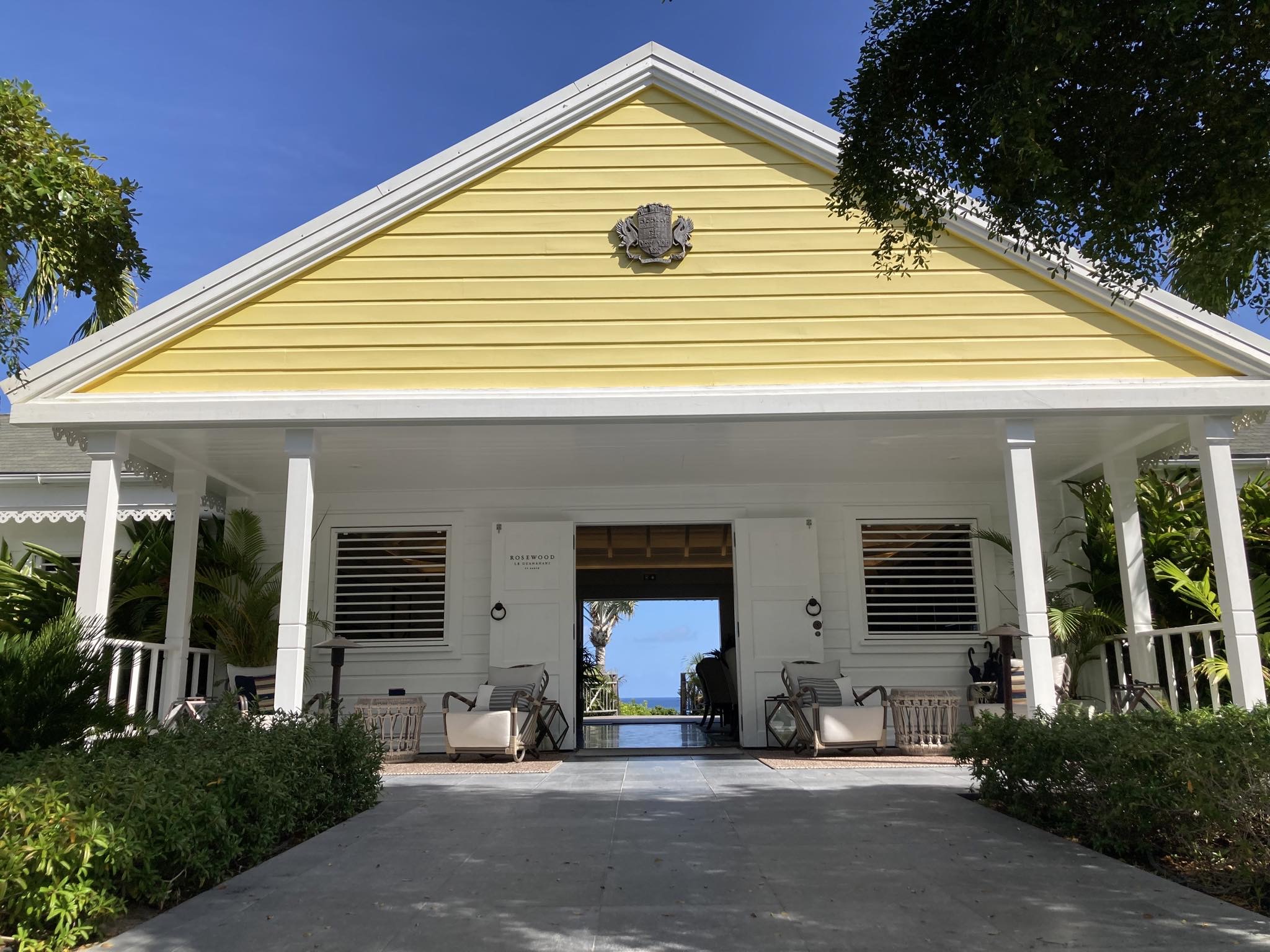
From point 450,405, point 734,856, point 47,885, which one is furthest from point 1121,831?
point 450,405

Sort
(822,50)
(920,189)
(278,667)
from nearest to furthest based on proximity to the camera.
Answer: (920,189) < (822,50) < (278,667)

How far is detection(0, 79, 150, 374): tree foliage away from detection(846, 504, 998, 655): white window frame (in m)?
7.31

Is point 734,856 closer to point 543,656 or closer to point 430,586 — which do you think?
point 543,656

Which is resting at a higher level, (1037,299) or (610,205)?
(610,205)

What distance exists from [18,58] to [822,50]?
435cm

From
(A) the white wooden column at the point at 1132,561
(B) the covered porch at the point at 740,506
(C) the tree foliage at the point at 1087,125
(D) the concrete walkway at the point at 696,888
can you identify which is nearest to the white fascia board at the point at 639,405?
(B) the covered porch at the point at 740,506

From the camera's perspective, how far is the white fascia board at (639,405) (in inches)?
273

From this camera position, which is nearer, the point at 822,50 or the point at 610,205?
the point at 822,50

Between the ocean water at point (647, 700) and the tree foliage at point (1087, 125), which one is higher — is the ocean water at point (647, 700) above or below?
below

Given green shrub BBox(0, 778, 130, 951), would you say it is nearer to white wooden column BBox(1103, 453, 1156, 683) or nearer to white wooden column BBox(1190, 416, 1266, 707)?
white wooden column BBox(1190, 416, 1266, 707)

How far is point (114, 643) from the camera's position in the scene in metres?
7.16

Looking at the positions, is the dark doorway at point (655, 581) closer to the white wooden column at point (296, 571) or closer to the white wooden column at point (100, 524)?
the white wooden column at point (296, 571)

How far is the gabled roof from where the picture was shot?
694cm

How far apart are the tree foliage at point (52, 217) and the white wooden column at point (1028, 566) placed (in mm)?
5831
